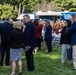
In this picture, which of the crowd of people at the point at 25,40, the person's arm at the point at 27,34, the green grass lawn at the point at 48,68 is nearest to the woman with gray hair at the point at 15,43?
the crowd of people at the point at 25,40

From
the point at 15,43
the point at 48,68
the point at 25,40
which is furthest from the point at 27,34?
the point at 48,68

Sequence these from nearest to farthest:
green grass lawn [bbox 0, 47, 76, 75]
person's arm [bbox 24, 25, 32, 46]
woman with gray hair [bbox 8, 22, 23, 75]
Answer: woman with gray hair [bbox 8, 22, 23, 75] → person's arm [bbox 24, 25, 32, 46] → green grass lawn [bbox 0, 47, 76, 75]

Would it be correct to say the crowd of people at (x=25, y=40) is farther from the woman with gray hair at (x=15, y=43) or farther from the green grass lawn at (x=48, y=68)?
the green grass lawn at (x=48, y=68)

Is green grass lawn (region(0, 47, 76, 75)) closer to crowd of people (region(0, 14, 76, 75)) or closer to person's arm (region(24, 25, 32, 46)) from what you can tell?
crowd of people (region(0, 14, 76, 75))

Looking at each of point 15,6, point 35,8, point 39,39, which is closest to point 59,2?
point 35,8

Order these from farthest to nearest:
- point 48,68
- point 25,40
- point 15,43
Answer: point 48,68
point 25,40
point 15,43

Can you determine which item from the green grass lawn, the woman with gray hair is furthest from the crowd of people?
the green grass lawn

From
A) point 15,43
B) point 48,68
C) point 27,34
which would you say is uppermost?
point 27,34

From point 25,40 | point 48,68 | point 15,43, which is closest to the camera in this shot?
point 15,43

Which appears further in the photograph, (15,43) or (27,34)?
(27,34)

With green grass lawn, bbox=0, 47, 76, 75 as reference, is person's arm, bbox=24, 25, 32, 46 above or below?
above

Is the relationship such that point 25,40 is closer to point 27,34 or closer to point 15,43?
point 27,34

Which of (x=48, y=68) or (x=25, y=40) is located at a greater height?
(x=25, y=40)

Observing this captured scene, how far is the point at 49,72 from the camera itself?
1006 centimetres
